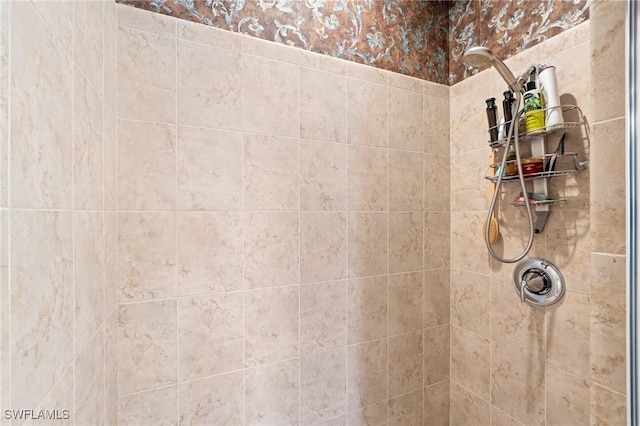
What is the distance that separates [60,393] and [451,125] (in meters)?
1.65

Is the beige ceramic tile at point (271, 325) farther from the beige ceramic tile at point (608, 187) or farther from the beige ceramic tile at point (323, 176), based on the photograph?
the beige ceramic tile at point (608, 187)

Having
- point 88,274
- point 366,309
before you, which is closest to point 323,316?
point 366,309

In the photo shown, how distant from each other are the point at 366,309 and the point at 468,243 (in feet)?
1.91

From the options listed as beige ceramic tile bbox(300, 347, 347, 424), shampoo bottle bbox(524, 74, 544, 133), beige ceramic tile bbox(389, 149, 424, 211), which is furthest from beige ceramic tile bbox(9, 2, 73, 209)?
shampoo bottle bbox(524, 74, 544, 133)

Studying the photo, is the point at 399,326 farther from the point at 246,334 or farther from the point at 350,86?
the point at 350,86

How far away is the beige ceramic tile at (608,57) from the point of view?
0.66 meters

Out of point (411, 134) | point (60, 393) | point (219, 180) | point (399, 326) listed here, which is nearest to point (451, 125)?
point (411, 134)

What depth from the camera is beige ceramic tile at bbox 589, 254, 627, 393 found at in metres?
0.67

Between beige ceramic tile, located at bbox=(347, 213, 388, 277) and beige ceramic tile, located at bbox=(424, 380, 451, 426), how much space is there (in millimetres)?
660

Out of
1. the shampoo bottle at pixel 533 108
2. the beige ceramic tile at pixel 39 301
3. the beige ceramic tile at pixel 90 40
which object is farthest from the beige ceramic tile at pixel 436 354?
the beige ceramic tile at pixel 90 40

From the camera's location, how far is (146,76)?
96 cm

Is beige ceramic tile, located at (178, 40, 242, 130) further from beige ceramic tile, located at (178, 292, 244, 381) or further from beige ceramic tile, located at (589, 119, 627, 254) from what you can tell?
beige ceramic tile, located at (589, 119, 627, 254)

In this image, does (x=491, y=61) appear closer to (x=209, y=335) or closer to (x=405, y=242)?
(x=405, y=242)

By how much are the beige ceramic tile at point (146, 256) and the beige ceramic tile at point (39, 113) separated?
39 cm
